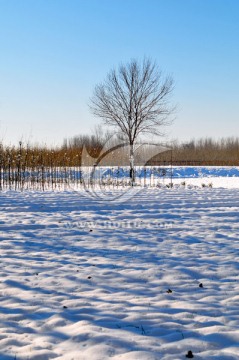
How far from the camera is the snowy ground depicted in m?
3.15

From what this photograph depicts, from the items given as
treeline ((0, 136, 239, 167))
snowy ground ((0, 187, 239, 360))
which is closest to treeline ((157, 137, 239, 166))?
treeline ((0, 136, 239, 167))

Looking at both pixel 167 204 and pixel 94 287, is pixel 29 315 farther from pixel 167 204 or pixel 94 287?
pixel 167 204

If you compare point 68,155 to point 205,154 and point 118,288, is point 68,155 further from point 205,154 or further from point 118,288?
point 205,154

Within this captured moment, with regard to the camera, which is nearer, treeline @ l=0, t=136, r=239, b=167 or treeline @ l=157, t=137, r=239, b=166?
treeline @ l=0, t=136, r=239, b=167

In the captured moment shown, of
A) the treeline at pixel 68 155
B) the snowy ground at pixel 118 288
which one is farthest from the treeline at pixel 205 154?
the snowy ground at pixel 118 288

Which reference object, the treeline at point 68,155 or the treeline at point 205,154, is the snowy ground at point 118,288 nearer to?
the treeline at point 68,155

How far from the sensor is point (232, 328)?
11.2ft

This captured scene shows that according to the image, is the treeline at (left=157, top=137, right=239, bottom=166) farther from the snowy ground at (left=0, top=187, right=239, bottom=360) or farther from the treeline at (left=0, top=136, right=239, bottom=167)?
the snowy ground at (left=0, top=187, right=239, bottom=360)

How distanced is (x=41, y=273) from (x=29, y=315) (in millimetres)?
1367

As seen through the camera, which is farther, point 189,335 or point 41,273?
point 41,273

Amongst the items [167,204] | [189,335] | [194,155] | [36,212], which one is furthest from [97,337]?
[194,155]

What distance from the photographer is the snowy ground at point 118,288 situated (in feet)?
10.3

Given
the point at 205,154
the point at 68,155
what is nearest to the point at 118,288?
the point at 68,155

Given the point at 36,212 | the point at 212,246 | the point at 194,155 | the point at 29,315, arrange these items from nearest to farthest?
the point at 29,315 → the point at 212,246 → the point at 36,212 → the point at 194,155
